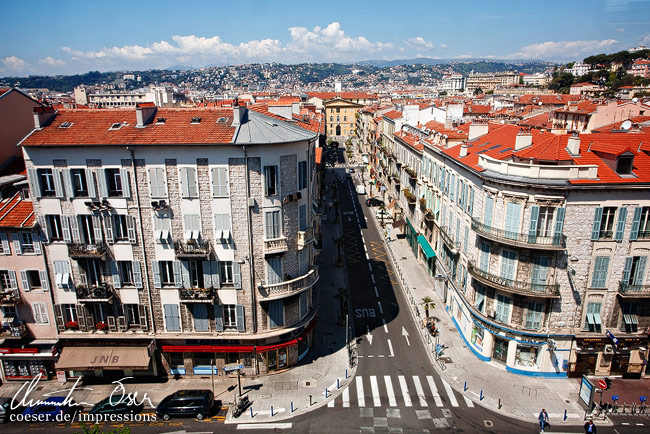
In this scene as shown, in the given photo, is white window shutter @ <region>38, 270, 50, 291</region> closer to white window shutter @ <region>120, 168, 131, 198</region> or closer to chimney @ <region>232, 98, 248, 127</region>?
white window shutter @ <region>120, 168, 131, 198</region>

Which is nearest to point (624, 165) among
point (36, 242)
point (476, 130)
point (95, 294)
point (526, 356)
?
point (526, 356)

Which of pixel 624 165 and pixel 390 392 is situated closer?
pixel 624 165

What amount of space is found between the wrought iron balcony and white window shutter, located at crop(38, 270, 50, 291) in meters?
11.0

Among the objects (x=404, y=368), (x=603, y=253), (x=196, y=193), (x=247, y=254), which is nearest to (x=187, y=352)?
(x=247, y=254)

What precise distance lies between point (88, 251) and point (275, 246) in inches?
577

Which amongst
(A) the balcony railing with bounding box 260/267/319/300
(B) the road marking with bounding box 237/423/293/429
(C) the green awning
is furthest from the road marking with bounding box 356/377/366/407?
(C) the green awning

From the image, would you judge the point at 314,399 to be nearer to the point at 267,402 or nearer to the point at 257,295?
the point at 267,402

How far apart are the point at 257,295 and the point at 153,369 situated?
37.5ft

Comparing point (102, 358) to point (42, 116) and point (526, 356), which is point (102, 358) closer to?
point (42, 116)

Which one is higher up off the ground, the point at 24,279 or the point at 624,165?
the point at 624,165

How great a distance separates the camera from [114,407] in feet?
105

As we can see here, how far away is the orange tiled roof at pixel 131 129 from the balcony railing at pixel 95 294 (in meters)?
11.6

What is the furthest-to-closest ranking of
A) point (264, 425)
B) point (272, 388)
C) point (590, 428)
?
point (272, 388)
point (264, 425)
point (590, 428)

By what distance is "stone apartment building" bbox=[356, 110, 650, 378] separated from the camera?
108 feet
